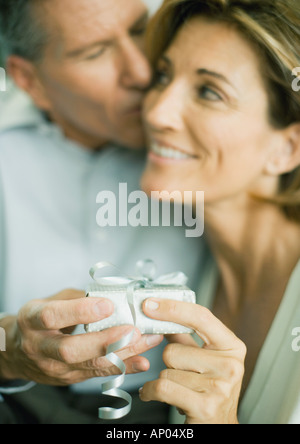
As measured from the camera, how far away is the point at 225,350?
33.9 inches

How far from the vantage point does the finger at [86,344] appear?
2.61 ft

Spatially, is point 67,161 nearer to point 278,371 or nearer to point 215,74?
point 215,74

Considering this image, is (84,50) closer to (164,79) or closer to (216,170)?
(164,79)

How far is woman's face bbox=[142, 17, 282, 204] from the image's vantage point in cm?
105

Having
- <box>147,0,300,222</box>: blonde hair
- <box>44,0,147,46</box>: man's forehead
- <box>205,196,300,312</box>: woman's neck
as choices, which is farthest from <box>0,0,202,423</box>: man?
<box>147,0,300,222</box>: blonde hair

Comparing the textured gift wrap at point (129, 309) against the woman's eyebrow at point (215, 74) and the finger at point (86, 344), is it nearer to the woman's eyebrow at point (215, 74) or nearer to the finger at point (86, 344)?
the finger at point (86, 344)

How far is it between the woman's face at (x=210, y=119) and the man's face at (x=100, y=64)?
0.18 m

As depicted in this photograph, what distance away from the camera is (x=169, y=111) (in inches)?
44.4

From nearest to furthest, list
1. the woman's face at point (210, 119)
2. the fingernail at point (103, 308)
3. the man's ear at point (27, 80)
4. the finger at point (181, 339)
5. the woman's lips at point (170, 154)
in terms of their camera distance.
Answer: the fingernail at point (103, 308), the finger at point (181, 339), the woman's face at point (210, 119), the woman's lips at point (170, 154), the man's ear at point (27, 80)

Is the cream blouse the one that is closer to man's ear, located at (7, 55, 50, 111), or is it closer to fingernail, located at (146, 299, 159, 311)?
fingernail, located at (146, 299, 159, 311)

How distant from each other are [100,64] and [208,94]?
1.42 ft

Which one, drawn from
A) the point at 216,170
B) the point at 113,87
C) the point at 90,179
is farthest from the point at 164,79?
the point at 90,179

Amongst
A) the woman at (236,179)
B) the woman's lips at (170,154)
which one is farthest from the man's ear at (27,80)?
the woman's lips at (170,154)

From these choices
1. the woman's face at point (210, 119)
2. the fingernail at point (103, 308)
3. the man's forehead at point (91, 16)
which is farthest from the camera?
the man's forehead at point (91, 16)
